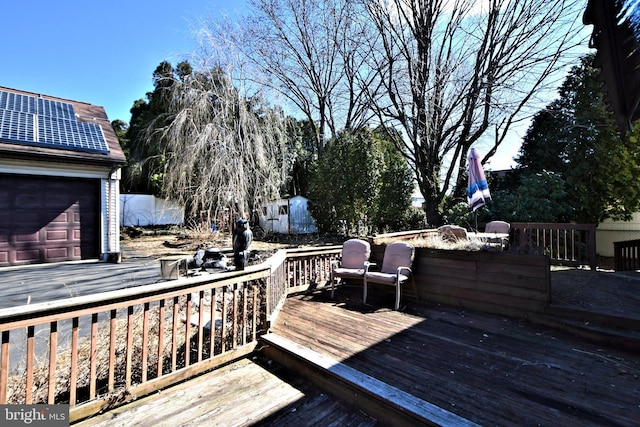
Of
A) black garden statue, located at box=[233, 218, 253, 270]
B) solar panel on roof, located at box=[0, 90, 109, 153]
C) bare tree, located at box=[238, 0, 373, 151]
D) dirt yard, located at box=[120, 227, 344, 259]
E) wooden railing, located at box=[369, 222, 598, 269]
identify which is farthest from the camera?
bare tree, located at box=[238, 0, 373, 151]

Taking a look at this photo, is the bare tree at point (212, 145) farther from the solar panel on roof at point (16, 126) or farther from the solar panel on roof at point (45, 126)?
the solar panel on roof at point (16, 126)

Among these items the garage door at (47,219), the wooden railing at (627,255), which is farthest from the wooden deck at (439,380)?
the garage door at (47,219)

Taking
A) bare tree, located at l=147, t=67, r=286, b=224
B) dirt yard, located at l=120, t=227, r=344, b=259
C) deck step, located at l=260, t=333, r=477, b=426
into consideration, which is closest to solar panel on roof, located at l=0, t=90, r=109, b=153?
bare tree, located at l=147, t=67, r=286, b=224

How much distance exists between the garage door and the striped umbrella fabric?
9.00 metres

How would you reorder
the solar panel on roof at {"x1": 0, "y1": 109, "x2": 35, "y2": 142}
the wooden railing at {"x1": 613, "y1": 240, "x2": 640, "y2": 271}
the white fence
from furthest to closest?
the white fence
the solar panel on roof at {"x1": 0, "y1": 109, "x2": 35, "y2": 142}
the wooden railing at {"x1": 613, "y1": 240, "x2": 640, "y2": 271}

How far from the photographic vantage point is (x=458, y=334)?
327 centimetres

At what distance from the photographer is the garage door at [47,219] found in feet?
23.0

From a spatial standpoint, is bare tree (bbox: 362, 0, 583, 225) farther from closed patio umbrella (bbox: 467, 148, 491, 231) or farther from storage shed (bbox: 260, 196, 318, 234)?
storage shed (bbox: 260, 196, 318, 234)

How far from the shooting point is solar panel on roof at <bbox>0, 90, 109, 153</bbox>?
24.0 feet

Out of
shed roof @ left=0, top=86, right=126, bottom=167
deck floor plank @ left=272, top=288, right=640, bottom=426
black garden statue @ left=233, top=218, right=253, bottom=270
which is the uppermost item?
shed roof @ left=0, top=86, right=126, bottom=167

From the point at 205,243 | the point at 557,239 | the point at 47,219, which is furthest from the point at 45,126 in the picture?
the point at 557,239

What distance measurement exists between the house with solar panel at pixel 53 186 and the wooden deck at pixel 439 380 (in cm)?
677

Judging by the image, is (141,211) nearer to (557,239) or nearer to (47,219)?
(47,219)

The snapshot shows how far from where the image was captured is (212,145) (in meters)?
7.92
